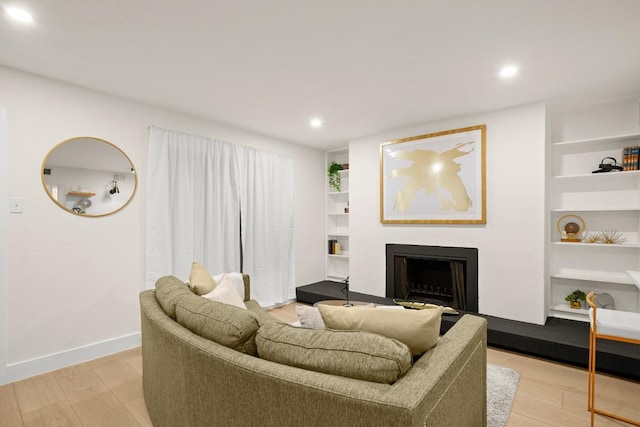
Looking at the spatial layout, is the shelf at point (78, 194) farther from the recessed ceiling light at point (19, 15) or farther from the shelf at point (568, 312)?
the shelf at point (568, 312)

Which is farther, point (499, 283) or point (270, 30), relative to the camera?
point (499, 283)

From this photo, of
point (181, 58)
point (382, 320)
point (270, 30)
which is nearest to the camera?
point (382, 320)

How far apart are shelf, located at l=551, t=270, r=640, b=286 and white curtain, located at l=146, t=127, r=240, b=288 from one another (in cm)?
385

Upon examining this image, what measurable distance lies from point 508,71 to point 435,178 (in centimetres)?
152

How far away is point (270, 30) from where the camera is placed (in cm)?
206

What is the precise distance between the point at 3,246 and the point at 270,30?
266cm

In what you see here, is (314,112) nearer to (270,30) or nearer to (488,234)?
(270,30)

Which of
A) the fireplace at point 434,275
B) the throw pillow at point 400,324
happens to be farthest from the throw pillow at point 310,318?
the fireplace at point 434,275

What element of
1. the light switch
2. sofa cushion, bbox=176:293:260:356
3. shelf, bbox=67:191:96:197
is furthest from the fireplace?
the light switch

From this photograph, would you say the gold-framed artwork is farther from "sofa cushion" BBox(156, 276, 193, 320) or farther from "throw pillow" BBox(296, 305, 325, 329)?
"sofa cushion" BBox(156, 276, 193, 320)

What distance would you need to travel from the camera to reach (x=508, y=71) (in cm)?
262

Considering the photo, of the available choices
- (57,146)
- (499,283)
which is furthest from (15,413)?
(499,283)

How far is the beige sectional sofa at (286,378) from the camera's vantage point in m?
1.02

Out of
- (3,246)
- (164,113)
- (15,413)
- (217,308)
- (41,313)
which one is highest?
(164,113)
